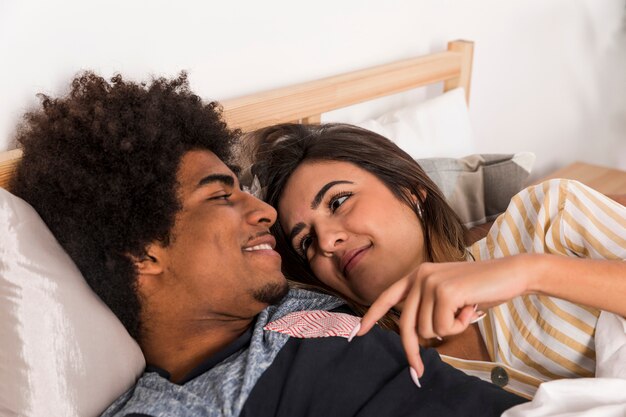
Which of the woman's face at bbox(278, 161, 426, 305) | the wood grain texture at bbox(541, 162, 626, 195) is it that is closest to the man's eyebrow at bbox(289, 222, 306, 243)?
the woman's face at bbox(278, 161, 426, 305)

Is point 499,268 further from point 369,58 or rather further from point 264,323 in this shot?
point 369,58

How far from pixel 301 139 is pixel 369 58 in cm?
54

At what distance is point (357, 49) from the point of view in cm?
198

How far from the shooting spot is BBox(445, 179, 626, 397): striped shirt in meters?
1.29

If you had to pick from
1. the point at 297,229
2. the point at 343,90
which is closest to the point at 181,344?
the point at 297,229

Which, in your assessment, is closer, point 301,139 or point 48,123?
point 48,123

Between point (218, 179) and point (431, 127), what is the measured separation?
2.91 feet

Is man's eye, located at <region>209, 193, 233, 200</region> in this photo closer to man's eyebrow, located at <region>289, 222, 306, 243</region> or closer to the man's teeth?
the man's teeth

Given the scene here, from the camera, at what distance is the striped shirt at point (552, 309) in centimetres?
129

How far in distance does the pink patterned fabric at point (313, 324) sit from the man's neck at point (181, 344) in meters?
0.09

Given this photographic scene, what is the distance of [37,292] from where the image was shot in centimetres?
105

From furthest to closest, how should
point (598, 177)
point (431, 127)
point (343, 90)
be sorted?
1. point (598, 177)
2. point (431, 127)
3. point (343, 90)

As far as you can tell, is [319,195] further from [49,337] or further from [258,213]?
[49,337]

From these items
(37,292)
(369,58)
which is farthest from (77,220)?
(369,58)
